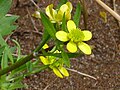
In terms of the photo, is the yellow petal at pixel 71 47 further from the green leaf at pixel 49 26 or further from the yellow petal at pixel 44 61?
the yellow petal at pixel 44 61

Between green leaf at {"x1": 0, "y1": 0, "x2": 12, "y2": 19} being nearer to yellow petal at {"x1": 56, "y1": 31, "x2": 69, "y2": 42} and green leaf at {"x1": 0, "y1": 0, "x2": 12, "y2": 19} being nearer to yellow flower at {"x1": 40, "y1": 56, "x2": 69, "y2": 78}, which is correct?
yellow flower at {"x1": 40, "y1": 56, "x2": 69, "y2": 78}

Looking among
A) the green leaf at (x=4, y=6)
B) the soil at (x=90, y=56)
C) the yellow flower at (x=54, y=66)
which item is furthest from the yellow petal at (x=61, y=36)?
the soil at (x=90, y=56)

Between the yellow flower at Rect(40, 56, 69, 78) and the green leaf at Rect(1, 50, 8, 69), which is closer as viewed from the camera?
the yellow flower at Rect(40, 56, 69, 78)

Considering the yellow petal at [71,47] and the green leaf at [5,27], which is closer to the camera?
the yellow petal at [71,47]

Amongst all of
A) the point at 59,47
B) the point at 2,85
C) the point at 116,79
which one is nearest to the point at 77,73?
the point at 116,79

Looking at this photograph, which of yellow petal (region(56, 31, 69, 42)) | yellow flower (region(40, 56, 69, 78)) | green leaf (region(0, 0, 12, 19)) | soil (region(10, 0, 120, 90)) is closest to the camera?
yellow petal (region(56, 31, 69, 42))

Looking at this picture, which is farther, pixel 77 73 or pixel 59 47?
pixel 77 73

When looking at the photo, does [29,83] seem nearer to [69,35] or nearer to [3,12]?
[3,12]

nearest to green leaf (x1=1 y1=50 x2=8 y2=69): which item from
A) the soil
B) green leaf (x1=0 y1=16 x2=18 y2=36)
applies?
green leaf (x1=0 y1=16 x2=18 y2=36)
